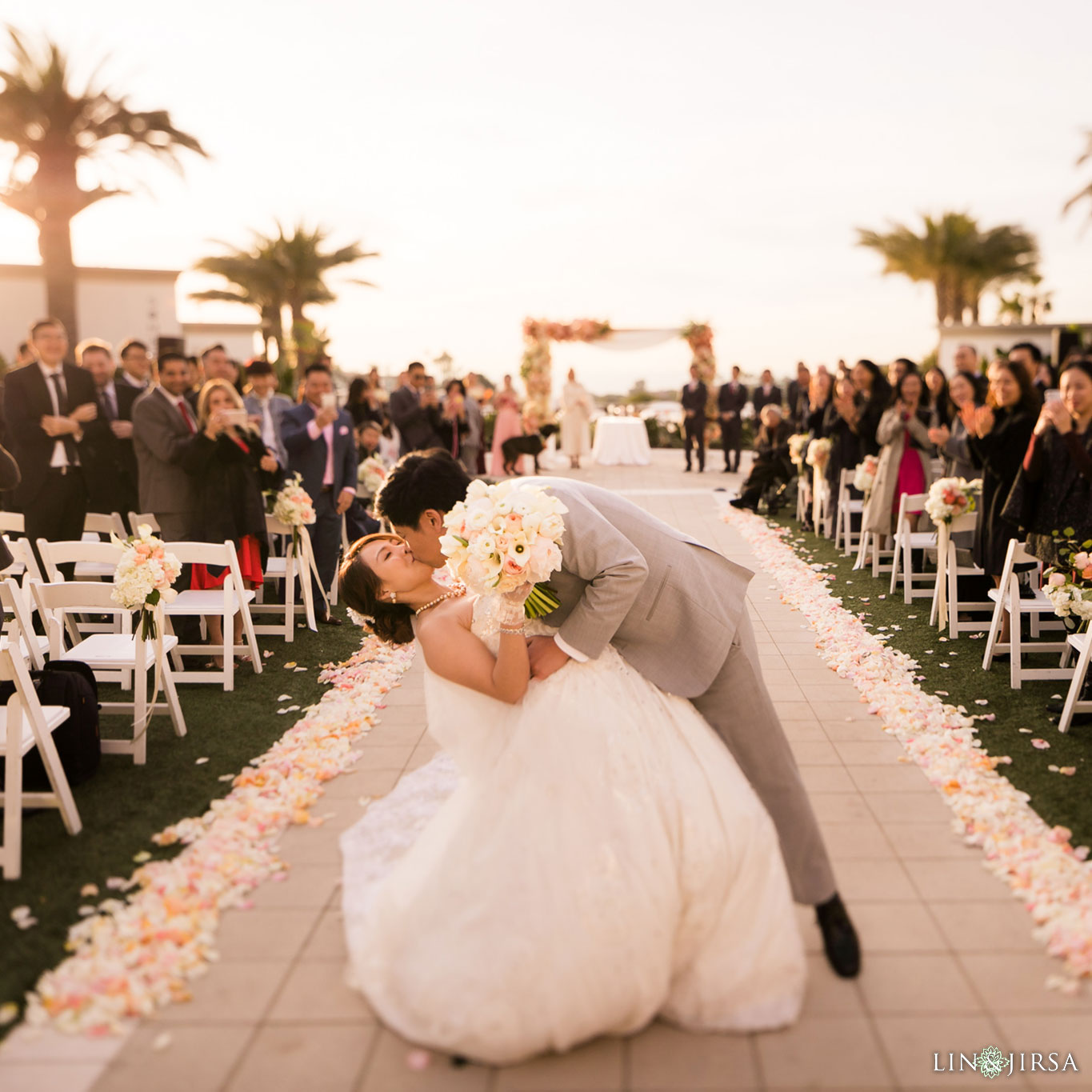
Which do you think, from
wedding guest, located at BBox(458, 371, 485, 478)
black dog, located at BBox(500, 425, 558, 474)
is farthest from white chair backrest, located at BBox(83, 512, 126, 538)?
black dog, located at BBox(500, 425, 558, 474)

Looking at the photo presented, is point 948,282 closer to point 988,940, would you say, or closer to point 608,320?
point 608,320

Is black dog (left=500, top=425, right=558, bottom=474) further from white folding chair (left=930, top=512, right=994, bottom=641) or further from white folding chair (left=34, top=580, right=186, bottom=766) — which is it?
white folding chair (left=34, top=580, right=186, bottom=766)

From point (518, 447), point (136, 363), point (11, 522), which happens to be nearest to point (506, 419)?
→ point (518, 447)

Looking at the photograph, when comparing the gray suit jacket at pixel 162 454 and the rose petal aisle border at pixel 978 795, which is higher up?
the gray suit jacket at pixel 162 454

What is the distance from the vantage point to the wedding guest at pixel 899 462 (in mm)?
8922

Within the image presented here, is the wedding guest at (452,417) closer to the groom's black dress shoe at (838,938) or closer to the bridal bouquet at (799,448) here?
the bridal bouquet at (799,448)

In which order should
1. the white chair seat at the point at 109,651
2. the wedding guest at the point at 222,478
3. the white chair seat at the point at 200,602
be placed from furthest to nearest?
1. the wedding guest at the point at 222,478
2. the white chair seat at the point at 200,602
3. the white chair seat at the point at 109,651

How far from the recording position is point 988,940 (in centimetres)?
307

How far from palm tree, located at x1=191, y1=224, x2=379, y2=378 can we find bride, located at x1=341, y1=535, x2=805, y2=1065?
79.4 feet

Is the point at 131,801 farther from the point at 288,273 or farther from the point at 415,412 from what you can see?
the point at 288,273

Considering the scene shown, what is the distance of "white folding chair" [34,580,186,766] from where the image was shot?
4660 millimetres

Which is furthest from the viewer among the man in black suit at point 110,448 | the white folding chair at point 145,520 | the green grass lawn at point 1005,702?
the man in black suit at point 110,448

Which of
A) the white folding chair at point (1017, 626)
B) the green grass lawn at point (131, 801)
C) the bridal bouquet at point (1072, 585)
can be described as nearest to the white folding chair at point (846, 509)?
the white folding chair at point (1017, 626)

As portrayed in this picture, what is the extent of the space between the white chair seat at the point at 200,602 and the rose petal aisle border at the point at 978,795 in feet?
11.8
